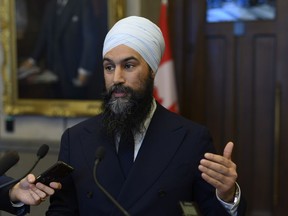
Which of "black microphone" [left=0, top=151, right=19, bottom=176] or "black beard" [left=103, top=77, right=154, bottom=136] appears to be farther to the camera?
"black beard" [left=103, top=77, right=154, bottom=136]

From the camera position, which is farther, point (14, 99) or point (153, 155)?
point (14, 99)

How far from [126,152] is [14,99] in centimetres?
268

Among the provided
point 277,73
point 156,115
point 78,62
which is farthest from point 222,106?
point 156,115

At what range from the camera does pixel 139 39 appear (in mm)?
1846

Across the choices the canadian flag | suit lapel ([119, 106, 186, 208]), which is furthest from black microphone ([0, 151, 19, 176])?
the canadian flag

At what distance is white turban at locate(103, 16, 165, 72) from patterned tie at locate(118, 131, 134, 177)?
0.32 meters

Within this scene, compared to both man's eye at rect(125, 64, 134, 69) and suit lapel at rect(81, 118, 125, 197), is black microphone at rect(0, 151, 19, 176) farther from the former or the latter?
man's eye at rect(125, 64, 134, 69)

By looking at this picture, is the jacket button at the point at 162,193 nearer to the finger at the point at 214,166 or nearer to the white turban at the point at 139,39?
the finger at the point at 214,166

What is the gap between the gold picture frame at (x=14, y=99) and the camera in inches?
159

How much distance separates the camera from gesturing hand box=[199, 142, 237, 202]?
1.47 m

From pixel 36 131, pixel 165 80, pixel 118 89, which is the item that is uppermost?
pixel 118 89

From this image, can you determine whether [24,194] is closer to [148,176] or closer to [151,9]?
[148,176]

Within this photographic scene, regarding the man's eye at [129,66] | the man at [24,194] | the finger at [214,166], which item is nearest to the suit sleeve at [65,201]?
the man at [24,194]

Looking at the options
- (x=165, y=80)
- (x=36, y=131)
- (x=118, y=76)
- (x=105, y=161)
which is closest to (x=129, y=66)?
(x=118, y=76)
